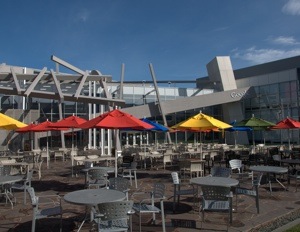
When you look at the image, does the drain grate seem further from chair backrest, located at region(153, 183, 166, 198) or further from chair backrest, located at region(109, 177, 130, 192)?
chair backrest, located at region(109, 177, 130, 192)

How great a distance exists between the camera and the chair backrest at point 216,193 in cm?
612

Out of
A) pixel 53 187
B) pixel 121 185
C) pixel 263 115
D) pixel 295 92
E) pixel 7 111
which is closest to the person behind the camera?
pixel 121 185

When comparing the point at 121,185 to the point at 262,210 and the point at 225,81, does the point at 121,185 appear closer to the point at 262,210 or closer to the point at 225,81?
the point at 262,210

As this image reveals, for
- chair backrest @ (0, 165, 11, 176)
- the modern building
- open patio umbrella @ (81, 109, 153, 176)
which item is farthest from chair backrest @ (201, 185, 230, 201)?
the modern building

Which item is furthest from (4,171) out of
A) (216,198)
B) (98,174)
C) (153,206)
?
(216,198)

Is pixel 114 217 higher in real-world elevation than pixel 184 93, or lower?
lower

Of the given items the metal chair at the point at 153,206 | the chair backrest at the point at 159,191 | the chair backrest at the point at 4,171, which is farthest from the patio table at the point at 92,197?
the chair backrest at the point at 4,171

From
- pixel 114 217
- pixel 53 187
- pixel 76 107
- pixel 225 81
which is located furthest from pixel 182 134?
pixel 114 217

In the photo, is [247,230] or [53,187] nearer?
[247,230]

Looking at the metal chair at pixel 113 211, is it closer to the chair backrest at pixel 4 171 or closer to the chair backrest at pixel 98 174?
the chair backrest at pixel 98 174

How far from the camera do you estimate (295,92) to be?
35750mm

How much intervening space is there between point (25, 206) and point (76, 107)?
25.5 meters

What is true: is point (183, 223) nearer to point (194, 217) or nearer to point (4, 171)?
point (194, 217)

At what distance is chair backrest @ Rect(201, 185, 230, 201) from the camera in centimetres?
612
